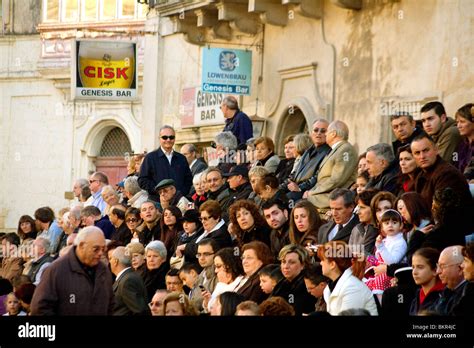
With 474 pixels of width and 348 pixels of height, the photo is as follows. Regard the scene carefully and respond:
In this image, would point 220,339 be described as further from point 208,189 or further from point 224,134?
point 224,134

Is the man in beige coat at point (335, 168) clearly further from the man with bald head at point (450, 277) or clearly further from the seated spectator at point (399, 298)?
the man with bald head at point (450, 277)

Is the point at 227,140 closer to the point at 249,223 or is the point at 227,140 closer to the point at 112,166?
the point at 249,223

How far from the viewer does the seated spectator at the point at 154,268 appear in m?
16.8

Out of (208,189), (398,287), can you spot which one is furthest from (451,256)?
(208,189)

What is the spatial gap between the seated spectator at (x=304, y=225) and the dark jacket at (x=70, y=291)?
3354 mm

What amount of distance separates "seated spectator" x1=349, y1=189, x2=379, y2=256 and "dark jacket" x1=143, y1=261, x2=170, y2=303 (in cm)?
320

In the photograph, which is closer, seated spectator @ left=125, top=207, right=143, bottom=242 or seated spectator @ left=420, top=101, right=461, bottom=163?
seated spectator @ left=420, top=101, right=461, bottom=163

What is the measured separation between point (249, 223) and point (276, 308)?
3.83m

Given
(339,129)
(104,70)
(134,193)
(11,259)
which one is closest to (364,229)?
(339,129)

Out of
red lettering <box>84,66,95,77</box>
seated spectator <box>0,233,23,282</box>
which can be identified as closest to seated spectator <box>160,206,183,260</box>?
seated spectator <box>0,233,23,282</box>

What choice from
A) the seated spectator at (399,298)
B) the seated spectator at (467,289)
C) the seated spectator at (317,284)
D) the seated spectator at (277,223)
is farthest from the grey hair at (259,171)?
the seated spectator at (467,289)

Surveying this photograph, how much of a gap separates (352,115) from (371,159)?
656cm

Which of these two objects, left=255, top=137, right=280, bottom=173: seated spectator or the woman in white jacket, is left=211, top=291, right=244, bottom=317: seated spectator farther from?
left=255, top=137, right=280, bottom=173: seated spectator

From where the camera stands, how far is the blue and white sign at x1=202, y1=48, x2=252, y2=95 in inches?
990
